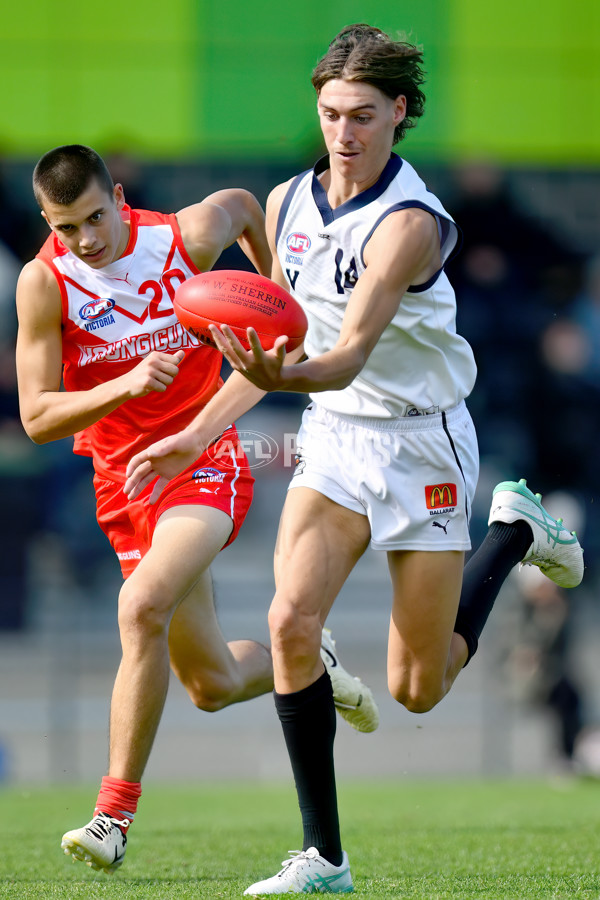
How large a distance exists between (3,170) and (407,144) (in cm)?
456

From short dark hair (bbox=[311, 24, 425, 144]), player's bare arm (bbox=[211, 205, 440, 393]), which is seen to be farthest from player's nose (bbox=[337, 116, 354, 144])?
player's bare arm (bbox=[211, 205, 440, 393])

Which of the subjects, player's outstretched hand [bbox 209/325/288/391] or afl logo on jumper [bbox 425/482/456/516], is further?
afl logo on jumper [bbox 425/482/456/516]

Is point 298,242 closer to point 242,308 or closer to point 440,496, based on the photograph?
point 242,308

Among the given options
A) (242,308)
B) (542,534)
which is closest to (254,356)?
(242,308)

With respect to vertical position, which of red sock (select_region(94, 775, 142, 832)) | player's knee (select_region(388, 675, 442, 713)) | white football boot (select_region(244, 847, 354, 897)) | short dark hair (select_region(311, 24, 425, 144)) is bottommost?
white football boot (select_region(244, 847, 354, 897))

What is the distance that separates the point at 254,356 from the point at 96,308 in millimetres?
1393

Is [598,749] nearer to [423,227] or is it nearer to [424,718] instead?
[424,718]

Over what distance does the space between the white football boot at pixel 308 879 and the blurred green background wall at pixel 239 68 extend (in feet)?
36.3

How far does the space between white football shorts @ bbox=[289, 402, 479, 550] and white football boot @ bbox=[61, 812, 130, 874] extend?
→ 1.35 metres

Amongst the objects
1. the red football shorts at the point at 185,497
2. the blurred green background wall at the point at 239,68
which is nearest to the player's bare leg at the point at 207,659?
the red football shorts at the point at 185,497

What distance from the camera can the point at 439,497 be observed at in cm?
471

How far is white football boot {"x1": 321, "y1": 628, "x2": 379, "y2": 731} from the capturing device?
5.55 meters

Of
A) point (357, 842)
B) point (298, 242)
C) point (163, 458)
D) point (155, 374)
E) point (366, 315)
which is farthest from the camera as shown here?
point (357, 842)

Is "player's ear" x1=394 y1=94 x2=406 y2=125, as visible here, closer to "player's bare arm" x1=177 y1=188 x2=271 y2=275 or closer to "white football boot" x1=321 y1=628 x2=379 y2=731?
"player's bare arm" x1=177 y1=188 x2=271 y2=275
